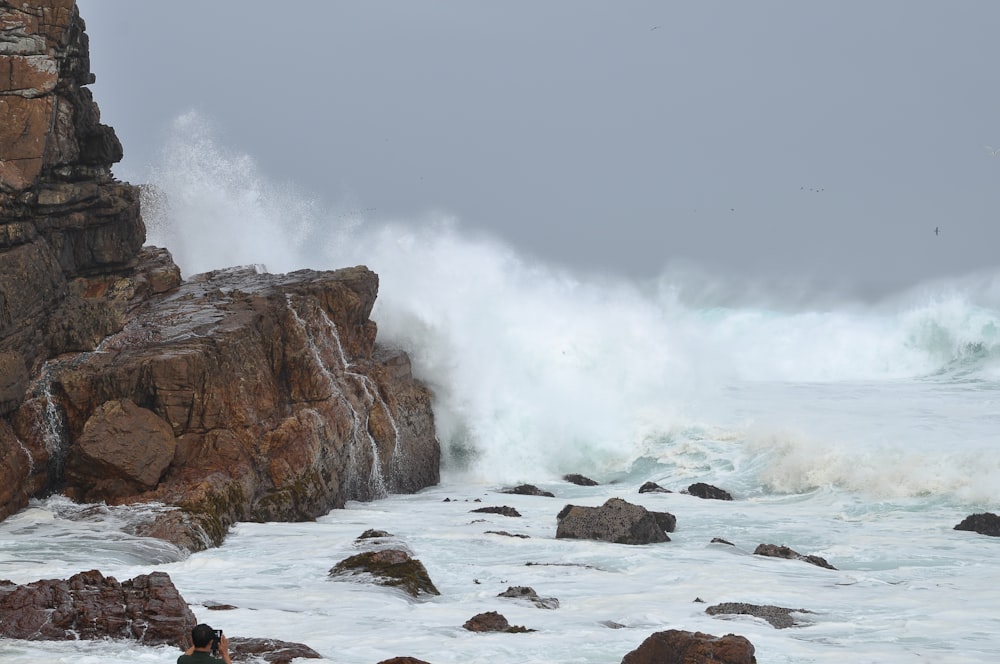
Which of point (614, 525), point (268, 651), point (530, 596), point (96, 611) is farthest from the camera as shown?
point (614, 525)

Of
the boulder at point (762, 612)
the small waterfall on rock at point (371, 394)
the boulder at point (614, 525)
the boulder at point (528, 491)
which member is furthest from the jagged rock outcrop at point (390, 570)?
the boulder at point (528, 491)

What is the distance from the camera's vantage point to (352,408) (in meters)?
20.1

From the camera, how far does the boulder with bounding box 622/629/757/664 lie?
27.3 feet

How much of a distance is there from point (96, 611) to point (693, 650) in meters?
4.76

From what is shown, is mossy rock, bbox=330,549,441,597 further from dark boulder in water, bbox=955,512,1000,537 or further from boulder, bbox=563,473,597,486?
boulder, bbox=563,473,597,486

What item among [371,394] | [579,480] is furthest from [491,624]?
[579,480]

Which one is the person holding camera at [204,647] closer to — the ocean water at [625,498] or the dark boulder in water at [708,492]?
the ocean water at [625,498]

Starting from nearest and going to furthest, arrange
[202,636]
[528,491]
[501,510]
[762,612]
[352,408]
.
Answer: [202,636], [762,612], [501,510], [352,408], [528,491]

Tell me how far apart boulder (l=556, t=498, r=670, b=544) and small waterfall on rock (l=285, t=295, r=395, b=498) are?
507 cm

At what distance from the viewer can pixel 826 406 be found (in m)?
30.3

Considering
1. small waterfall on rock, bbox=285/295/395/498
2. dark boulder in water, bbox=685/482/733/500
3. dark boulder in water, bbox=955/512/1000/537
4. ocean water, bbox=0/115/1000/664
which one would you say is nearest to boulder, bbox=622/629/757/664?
ocean water, bbox=0/115/1000/664

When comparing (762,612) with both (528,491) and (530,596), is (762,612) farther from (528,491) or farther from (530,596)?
(528,491)

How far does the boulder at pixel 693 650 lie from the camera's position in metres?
8.32

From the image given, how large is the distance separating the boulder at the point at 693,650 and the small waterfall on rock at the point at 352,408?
11407 mm
